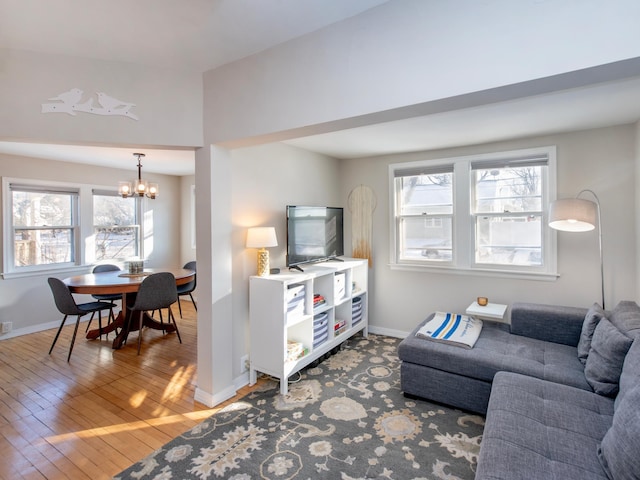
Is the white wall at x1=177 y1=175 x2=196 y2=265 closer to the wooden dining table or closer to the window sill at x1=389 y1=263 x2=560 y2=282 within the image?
the wooden dining table

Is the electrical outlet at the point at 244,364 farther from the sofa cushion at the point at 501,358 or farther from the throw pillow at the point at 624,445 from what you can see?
the throw pillow at the point at 624,445

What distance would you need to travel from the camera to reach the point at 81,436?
2131mm

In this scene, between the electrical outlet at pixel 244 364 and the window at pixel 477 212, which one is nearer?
the electrical outlet at pixel 244 364

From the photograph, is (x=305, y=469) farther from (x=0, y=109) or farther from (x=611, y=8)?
(x=0, y=109)

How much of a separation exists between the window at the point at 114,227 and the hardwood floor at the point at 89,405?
1612 mm

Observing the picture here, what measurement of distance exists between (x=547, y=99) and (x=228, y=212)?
7.99 ft

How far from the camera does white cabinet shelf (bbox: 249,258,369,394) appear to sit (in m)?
2.61

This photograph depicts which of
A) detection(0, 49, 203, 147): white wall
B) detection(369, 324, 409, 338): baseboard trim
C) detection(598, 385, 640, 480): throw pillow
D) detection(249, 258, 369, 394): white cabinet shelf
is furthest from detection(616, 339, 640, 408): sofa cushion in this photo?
detection(0, 49, 203, 147): white wall

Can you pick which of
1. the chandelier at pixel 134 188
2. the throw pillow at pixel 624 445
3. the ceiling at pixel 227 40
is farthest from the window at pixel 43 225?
the throw pillow at pixel 624 445

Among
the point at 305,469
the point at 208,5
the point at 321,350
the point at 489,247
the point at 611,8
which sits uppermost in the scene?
the point at 208,5

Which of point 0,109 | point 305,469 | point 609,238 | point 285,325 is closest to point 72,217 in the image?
point 0,109

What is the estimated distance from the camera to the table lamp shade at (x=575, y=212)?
2.54 metres

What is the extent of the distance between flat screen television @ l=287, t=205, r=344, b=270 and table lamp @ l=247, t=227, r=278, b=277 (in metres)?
0.36

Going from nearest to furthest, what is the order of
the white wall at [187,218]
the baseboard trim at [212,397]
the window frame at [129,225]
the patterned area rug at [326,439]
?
the patterned area rug at [326,439], the baseboard trim at [212,397], the window frame at [129,225], the white wall at [187,218]
